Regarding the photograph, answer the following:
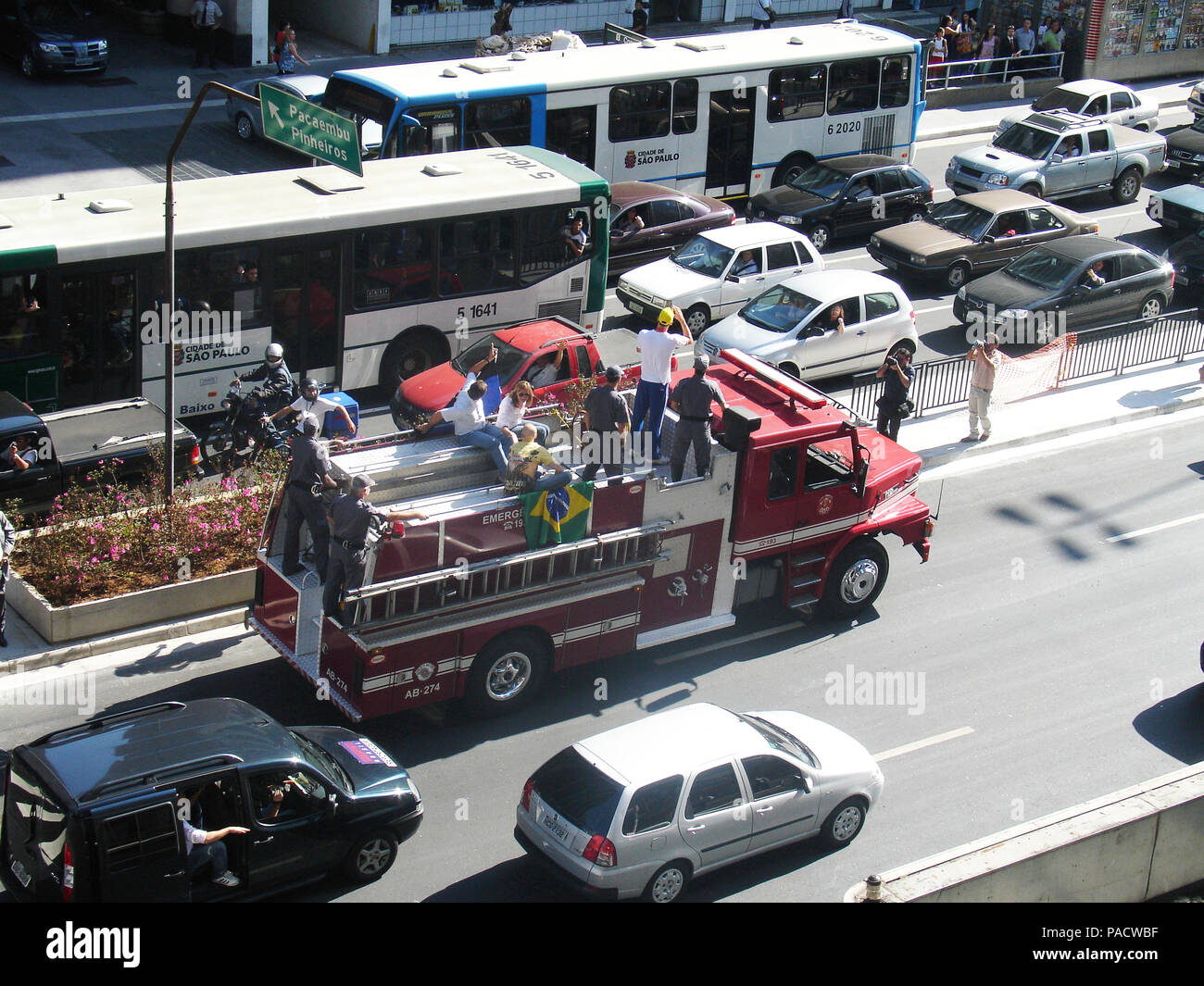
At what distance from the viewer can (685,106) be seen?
27.8 meters

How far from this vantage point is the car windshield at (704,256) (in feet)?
78.6

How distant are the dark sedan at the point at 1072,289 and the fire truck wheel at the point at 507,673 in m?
13.0

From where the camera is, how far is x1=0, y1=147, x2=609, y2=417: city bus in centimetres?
1805

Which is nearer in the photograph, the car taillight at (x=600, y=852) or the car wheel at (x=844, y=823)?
the car taillight at (x=600, y=852)

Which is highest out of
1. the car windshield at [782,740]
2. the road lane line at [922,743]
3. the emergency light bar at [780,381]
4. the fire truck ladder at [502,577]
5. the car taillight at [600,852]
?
the emergency light bar at [780,381]

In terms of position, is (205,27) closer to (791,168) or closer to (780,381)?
(791,168)

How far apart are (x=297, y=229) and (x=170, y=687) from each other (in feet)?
23.9

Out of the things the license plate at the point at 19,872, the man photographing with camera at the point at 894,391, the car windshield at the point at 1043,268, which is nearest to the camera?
the license plate at the point at 19,872

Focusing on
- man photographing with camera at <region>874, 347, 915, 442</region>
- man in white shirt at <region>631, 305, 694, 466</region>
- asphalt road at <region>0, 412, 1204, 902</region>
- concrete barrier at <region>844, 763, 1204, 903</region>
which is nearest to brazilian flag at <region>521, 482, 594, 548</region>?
man in white shirt at <region>631, 305, 694, 466</region>

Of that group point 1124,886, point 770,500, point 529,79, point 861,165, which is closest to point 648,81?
point 529,79

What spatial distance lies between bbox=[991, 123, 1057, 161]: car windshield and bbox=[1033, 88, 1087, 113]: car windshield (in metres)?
2.46

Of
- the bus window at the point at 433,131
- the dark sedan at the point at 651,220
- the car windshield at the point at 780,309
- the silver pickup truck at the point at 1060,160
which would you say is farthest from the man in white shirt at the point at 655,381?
the silver pickup truck at the point at 1060,160

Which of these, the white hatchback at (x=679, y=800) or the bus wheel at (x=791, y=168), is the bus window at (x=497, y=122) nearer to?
the bus wheel at (x=791, y=168)

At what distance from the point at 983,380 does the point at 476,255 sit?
24.3ft
